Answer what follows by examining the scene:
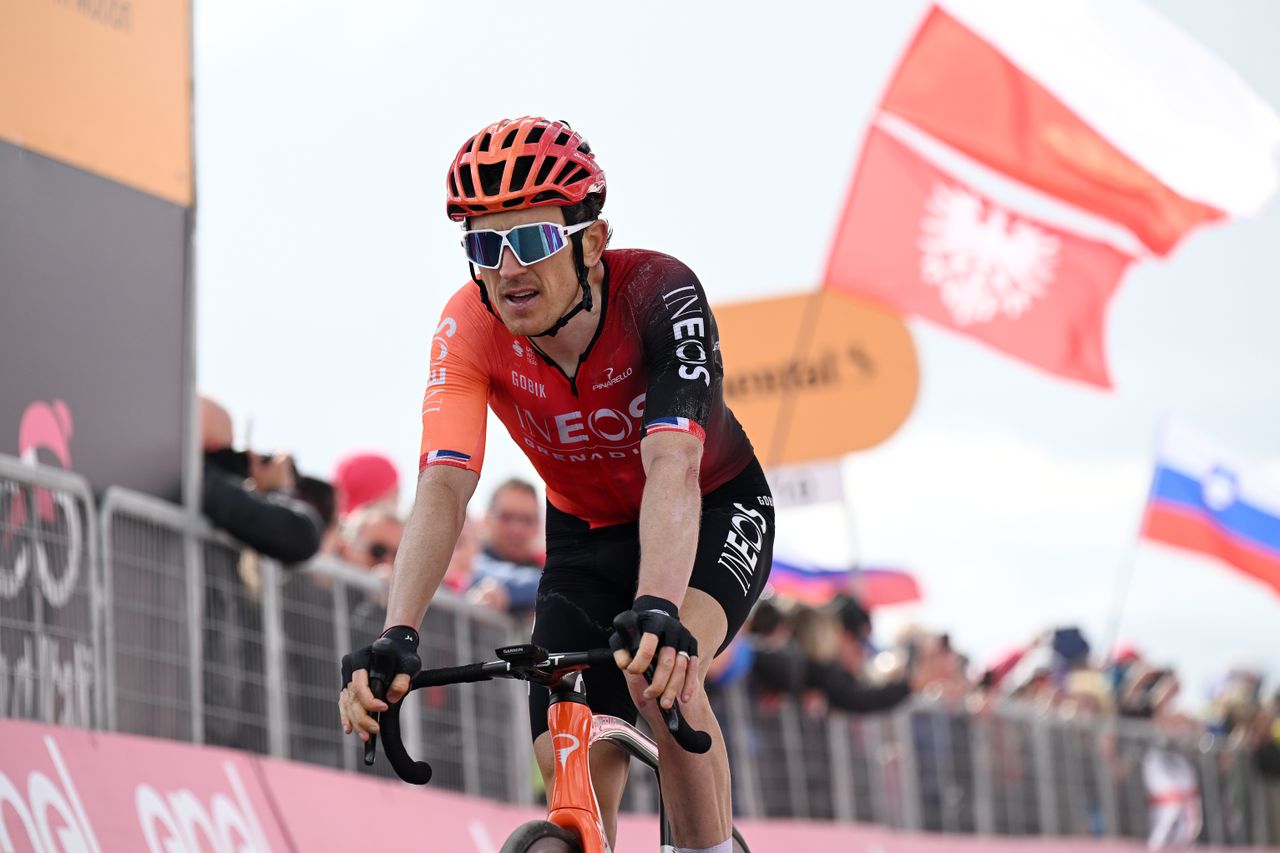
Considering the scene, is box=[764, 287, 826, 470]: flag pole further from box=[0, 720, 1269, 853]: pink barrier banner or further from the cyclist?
the cyclist

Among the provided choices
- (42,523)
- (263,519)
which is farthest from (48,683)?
(263,519)

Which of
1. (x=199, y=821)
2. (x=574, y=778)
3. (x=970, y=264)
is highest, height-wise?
(x=970, y=264)

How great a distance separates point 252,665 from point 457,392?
247 centimetres

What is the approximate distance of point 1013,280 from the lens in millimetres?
14602

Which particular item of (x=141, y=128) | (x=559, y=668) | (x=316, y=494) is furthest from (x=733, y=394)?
(x=559, y=668)

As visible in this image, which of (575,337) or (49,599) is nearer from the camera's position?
(575,337)

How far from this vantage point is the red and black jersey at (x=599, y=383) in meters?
4.72

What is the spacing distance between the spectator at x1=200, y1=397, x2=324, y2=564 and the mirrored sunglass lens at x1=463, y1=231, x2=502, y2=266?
2.46 m

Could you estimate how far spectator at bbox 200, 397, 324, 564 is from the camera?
6.74 m

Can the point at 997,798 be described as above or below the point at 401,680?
below

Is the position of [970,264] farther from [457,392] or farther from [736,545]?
[457,392]

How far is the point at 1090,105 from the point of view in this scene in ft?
46.4

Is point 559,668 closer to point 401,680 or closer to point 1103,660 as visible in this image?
point 401,680

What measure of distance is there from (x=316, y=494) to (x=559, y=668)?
3.64 meters
